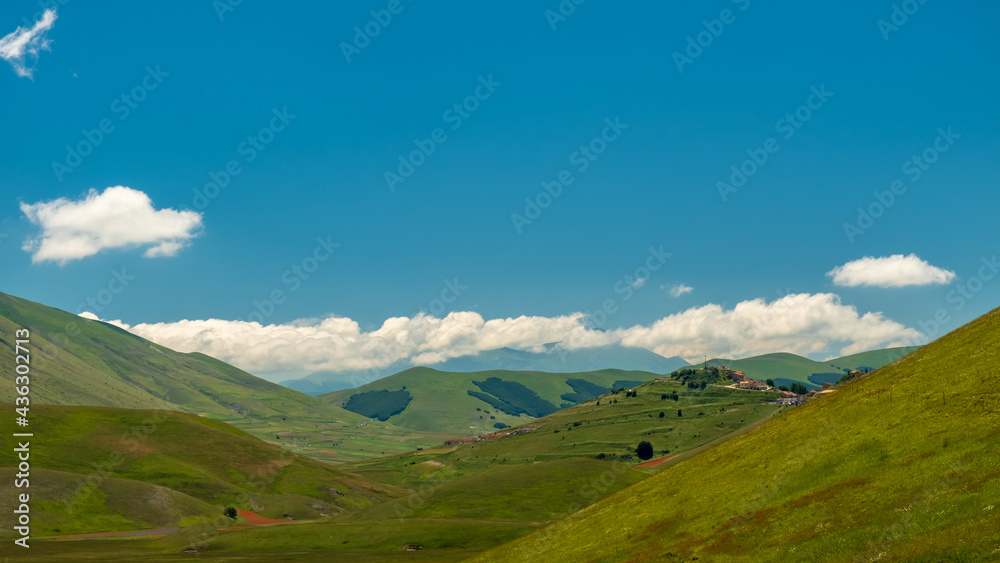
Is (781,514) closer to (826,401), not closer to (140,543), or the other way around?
(826,401)

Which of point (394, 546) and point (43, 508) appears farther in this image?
point (43, 508)

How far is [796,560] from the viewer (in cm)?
3709

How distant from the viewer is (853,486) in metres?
42.5

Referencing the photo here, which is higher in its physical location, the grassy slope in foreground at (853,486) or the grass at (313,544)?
the grassy slope in foreground at (853,486)

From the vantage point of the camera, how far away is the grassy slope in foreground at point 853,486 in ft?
113

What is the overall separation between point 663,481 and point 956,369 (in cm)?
2976

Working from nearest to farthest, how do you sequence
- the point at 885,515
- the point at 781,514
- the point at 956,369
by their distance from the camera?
1. the point at 885,515
2. the point at 781,514
3. the point at 956,369

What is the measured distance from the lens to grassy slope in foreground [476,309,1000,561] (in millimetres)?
34531

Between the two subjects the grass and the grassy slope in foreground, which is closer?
the grassy slope in foreground

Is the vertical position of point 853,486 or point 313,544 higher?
point 853,486

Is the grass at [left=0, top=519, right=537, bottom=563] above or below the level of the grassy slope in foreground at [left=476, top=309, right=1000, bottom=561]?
below

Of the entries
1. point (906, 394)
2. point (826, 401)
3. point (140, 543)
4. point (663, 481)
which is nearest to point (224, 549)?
point (140, 543)

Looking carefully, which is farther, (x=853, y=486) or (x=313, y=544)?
(x=313, y=544)

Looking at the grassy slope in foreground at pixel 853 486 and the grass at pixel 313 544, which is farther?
the grass at pixel 313 544
